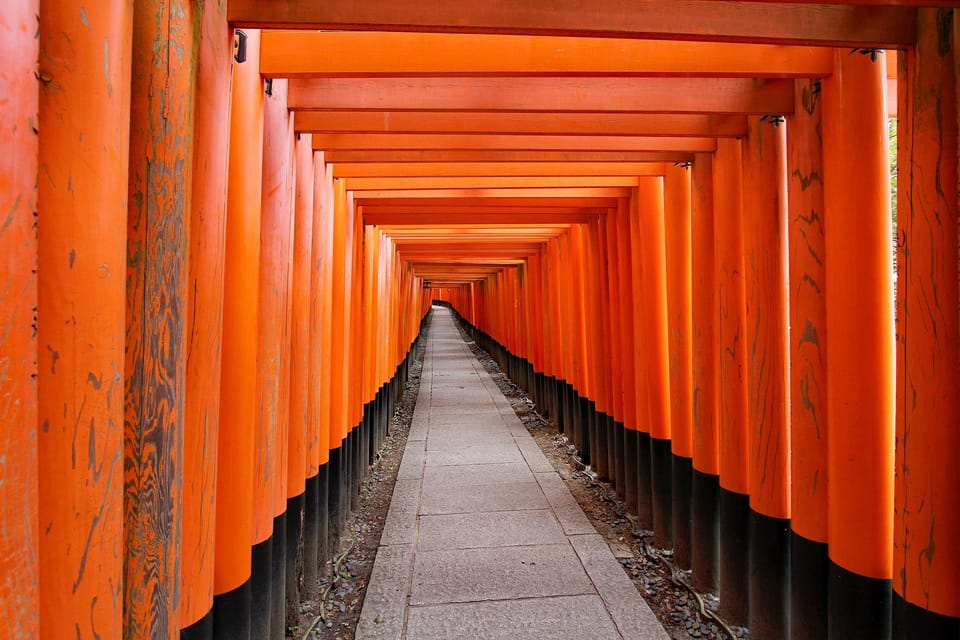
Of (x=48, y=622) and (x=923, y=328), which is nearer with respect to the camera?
(x=48, y=622)

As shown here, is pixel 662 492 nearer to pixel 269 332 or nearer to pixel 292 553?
pixel 292 553

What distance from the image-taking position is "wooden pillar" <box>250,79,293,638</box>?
98.7 inches

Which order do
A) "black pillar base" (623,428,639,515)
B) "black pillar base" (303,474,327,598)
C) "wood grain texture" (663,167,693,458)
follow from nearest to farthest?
1. "black pillar base" (303,474,327,598)
2. "wood grain texture" (663,167,693,458)
3. "black pillar base" (623,428,639,515)

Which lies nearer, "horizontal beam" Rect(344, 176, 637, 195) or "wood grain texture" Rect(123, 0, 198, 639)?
"wood grain texture" Rect(123, 0, 198, 639)

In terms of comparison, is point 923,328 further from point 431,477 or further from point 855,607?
point 431,477

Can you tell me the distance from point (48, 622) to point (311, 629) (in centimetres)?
282

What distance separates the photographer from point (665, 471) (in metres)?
4.64

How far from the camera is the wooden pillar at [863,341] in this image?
220cm

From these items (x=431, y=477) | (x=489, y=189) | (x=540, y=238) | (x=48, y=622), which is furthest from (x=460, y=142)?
(x=540, y=238)

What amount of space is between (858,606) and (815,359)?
104cm

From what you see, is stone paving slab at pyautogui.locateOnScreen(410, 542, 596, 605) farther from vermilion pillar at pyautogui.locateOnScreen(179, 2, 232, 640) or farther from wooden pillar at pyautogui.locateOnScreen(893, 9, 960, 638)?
wooden pillar at pyautogui.locateOnScreen(893, 9, 960, 638)

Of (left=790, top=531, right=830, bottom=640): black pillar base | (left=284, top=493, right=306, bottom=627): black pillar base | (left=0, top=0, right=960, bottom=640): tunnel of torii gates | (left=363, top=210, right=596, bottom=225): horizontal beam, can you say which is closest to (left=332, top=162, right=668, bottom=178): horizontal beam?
(left=0, top=0, right=960, bottom=640): tunnel of torii gates

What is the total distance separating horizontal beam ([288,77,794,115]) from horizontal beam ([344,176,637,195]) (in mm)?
1822

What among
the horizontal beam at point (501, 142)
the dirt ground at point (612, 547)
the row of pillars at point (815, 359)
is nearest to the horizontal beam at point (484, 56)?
the row of pillars at point (815, 359)
